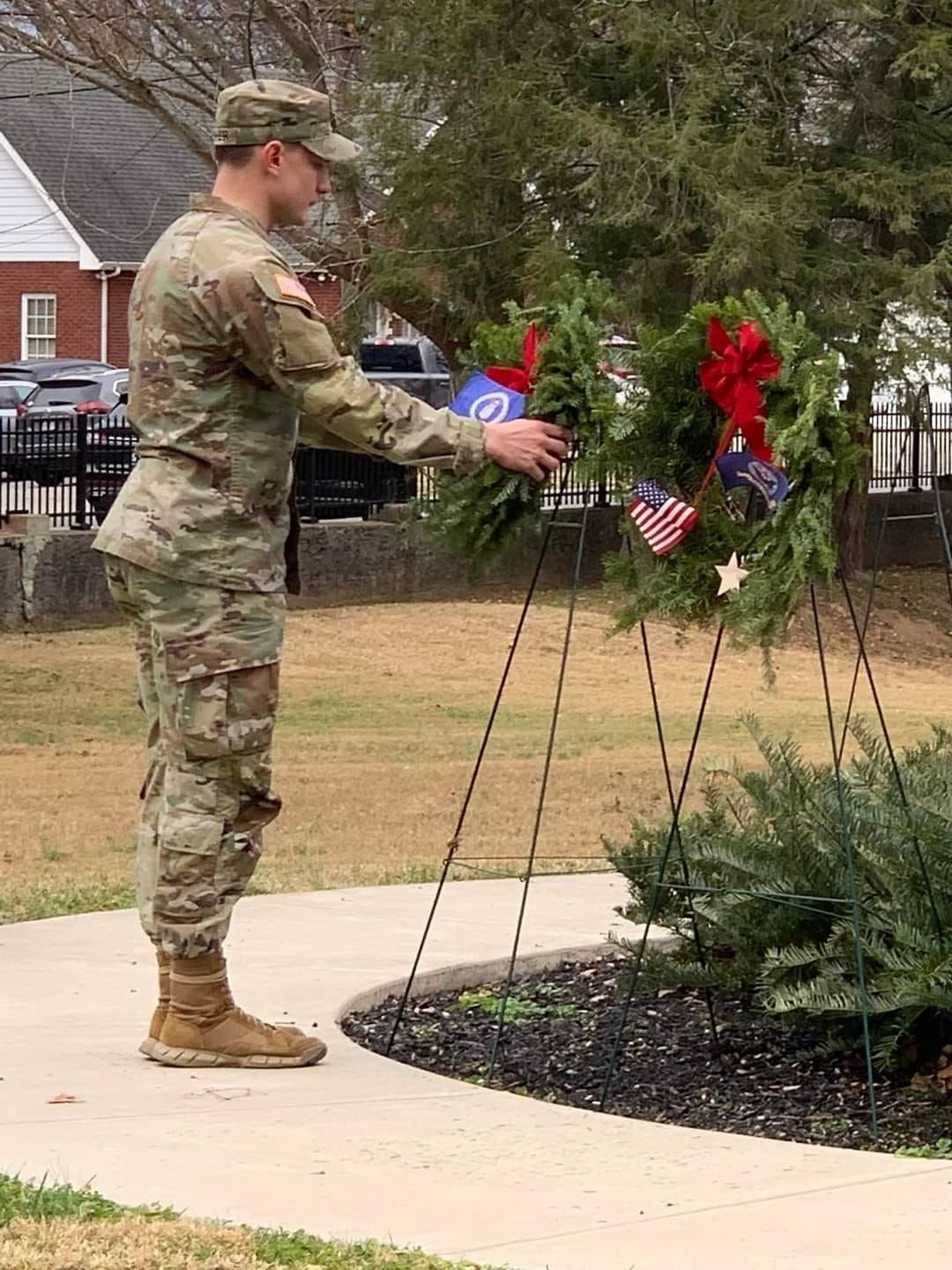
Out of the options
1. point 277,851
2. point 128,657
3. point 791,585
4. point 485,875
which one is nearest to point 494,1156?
point 791,585

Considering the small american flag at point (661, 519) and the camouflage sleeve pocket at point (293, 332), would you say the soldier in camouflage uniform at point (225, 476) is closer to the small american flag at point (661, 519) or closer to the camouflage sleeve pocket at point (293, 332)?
the camouflage sleeve pocket at point (293, 332)

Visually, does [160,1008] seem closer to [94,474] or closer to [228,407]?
[228,407]

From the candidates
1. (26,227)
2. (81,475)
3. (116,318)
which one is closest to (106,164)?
(26,227)

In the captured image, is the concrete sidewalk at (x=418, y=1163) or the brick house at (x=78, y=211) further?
the brick house at (x=78, y=211)

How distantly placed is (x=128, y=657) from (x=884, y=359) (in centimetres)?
796

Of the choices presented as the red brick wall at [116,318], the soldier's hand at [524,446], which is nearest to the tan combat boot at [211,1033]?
the soldier's hand at [524,446]

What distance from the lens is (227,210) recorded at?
18.0ft

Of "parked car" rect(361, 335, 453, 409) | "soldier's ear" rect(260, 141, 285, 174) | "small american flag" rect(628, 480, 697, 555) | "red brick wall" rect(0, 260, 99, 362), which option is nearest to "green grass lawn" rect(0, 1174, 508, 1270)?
"small american flag" rect(628, 480, 697, 555)

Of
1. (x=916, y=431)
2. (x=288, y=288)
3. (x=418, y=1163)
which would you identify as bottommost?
(x=418, y=1163)

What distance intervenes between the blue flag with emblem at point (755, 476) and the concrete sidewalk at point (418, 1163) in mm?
1485

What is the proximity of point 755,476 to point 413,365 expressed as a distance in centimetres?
3255

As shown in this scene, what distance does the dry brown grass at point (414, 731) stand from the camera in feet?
35.2

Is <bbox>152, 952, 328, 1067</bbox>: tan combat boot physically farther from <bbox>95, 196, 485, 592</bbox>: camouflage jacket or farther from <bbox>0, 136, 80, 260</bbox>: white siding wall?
<bbox>0, 136, 80, 260</bbox>: white siding wall

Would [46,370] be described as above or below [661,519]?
above
